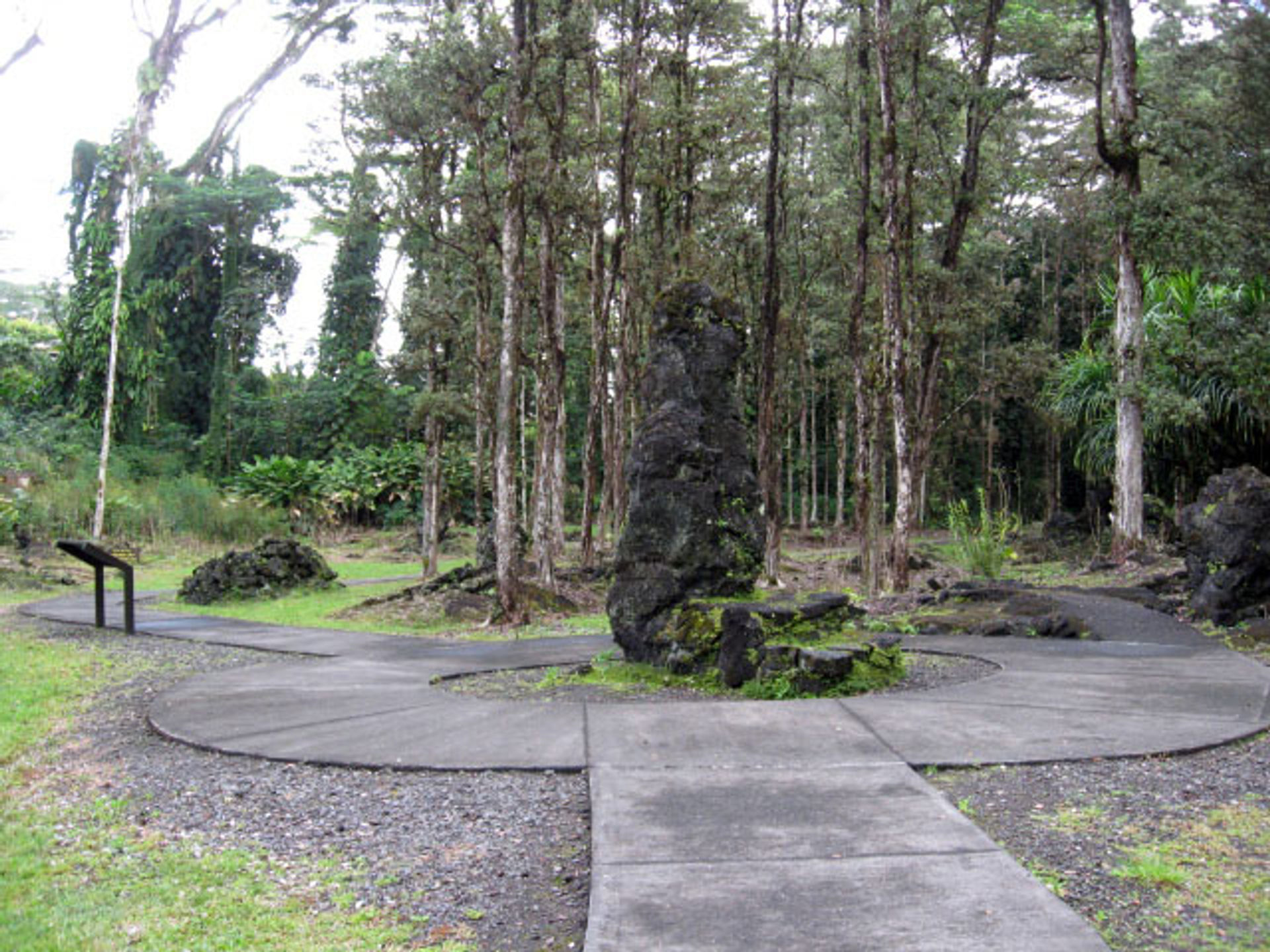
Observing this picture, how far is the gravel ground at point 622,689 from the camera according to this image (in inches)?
266

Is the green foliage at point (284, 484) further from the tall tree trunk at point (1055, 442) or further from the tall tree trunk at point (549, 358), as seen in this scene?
the tall tree trunk at point (1055, 442)

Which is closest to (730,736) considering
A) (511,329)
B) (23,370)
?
(511,329)

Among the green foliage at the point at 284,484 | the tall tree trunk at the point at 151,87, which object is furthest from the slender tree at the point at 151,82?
the green foliage at the point at 284,484

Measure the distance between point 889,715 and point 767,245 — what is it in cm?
1109

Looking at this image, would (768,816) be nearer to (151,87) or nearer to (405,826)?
(405,826)

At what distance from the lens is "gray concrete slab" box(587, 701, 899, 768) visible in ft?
16.4

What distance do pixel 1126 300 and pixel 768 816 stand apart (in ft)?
46.1

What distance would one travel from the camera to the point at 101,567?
1159 centimetres

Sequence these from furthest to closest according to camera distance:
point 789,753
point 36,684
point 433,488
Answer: point 433,488, point 36,684, point 789,753

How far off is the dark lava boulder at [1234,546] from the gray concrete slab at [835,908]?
275 inches

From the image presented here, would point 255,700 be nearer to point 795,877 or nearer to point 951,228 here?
point 795,877

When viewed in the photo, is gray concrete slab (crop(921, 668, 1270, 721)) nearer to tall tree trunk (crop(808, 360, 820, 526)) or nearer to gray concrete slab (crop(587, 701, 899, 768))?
gray concrete slab (crop(587, 701, 899, 768))

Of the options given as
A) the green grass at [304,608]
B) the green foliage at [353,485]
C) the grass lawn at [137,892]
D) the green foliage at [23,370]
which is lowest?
the green grass at [304,608]

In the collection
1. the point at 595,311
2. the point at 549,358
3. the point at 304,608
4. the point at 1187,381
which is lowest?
the point at 304,608
